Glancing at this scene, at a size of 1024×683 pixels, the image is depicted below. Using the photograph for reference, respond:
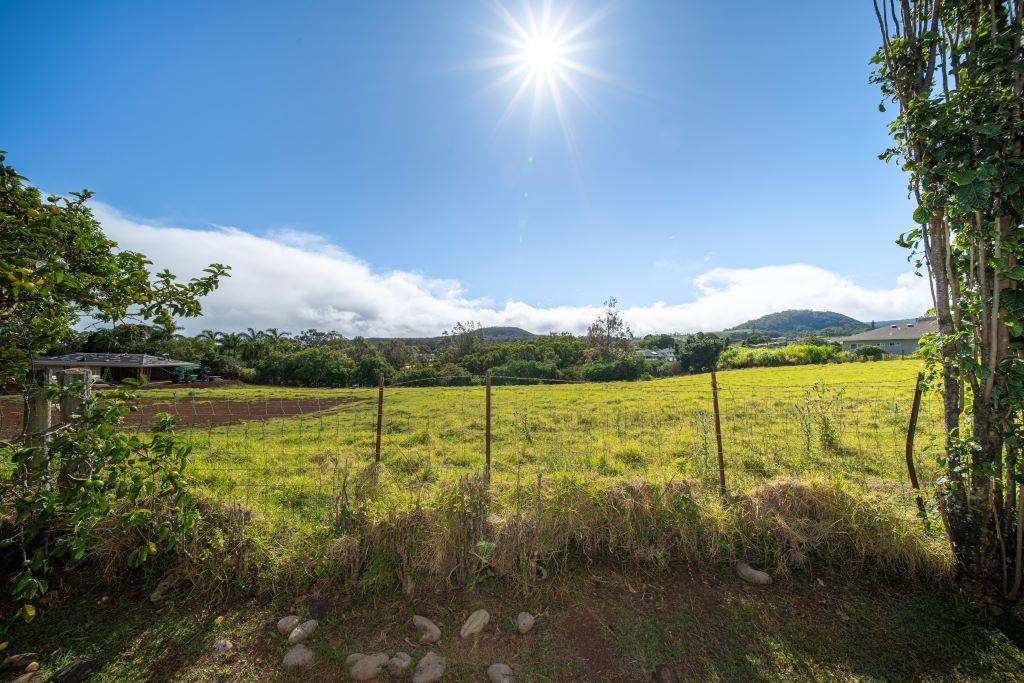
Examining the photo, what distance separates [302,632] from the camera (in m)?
3.14

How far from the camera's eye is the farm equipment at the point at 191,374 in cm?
4418

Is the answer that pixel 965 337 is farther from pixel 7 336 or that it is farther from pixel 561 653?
pixel 7 336

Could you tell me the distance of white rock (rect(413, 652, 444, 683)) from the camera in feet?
9.20

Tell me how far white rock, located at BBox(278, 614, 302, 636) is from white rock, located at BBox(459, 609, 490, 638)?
1387 mm

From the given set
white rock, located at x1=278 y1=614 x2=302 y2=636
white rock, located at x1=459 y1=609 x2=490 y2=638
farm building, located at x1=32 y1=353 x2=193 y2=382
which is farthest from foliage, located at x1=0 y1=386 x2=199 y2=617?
farm building, located at x1=32 y1=353 x2=193 y2=382

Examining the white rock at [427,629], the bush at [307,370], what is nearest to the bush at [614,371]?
the bush at [307,370]

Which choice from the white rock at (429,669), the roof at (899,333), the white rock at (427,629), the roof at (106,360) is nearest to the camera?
the white rock at (429,669)

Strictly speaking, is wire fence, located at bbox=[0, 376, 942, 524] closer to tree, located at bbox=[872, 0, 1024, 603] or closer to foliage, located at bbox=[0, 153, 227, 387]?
tree, located at bbox=[872, 0, 1024, 603]

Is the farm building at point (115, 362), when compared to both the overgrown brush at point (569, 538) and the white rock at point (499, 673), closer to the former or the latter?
the overgrown brush at point (569, 538)

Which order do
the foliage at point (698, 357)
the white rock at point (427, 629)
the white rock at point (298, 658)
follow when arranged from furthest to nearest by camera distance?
the foliage at point (698, 357)
the white rock at point (427, 629)
the white rock at point (298, 658)

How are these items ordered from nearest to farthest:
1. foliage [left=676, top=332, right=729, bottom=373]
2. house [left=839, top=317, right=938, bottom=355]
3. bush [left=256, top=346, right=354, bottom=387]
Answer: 1. bush [left=256, top=346, right=354, bottom=387]
2. foliage [left=676, top=332, right=729, bottom=373]
3. house [left=839, top=317, right=938, bottom=355]

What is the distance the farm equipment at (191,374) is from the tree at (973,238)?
181ft

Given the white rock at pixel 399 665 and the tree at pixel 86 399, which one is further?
the white rock at pixel 399 665

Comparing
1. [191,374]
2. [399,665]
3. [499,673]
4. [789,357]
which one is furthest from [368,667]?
[191,374]
